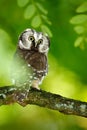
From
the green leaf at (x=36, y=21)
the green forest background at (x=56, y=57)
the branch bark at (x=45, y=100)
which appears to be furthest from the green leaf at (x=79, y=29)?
the branch bark at (x=45, y=100)

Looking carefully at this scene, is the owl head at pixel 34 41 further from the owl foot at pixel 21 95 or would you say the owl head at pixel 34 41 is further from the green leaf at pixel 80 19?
the owl foot at pixel 21 95

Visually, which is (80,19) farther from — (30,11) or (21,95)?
(21,95)

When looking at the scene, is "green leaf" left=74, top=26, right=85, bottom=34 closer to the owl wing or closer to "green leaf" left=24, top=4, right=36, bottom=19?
"green leaf" left=24, top=4, right=36, bottom=19

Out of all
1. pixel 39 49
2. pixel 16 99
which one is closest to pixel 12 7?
pixel 39 49

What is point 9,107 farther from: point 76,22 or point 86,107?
point 86,107

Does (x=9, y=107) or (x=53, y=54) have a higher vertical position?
(x=53, y=54)

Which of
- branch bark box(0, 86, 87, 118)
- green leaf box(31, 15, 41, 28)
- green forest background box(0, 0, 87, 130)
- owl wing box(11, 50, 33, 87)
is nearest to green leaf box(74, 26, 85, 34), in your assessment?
green forest background box(0, 0, 87, 130)
